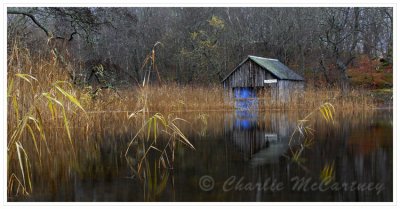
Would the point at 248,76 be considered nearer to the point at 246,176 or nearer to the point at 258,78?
the point at 258,78

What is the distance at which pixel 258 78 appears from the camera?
23.0 meters

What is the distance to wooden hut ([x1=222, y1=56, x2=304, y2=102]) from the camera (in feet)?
73.5

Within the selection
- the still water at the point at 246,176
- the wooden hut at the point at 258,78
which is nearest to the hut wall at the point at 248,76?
the wooden hut at the point at 258,78

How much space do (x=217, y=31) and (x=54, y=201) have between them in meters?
26.1

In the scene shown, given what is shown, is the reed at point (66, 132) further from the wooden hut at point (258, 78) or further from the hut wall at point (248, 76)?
the hut wall at point (248, 76)

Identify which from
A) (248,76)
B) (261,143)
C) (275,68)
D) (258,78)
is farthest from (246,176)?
(275,68)

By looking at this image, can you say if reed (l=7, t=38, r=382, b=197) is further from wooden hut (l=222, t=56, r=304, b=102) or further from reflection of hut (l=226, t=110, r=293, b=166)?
wooden hut (l=222, t=56, r=304, b=102)

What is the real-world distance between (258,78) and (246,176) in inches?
754

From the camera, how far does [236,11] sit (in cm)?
3003

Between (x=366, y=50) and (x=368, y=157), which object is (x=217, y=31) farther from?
(x=368, y=157)

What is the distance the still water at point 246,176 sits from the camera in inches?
139

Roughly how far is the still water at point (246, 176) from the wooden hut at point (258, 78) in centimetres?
1584

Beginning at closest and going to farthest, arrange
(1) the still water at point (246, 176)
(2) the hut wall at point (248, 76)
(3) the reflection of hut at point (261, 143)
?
(1) the still water at point (246, 176), (3) the reflection of hut at point (261, 143), (2) the hut wall at point (248, 76)

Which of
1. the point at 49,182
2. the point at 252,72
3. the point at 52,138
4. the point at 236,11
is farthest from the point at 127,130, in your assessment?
the point at 236,11
